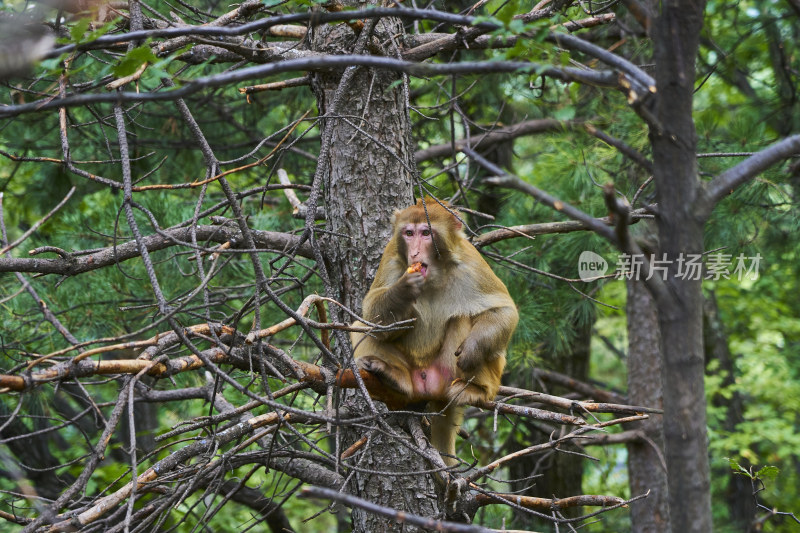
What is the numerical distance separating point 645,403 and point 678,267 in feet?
19.4

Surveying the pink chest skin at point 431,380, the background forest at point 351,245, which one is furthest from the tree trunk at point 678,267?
the pink chest skin at point 431,380

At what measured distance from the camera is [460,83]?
6.84 metres

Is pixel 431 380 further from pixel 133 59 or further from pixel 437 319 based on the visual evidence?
pixel 133 59

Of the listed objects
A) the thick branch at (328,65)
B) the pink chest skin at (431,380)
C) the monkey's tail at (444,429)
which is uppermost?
the thick branch at (328,65)

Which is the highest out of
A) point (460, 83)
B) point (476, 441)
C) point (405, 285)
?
point (460, 83)

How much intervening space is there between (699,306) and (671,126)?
0.45m

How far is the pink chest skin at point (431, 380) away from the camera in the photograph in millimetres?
4066

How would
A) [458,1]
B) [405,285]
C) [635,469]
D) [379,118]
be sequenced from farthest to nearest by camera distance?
[458,1] < [635,469] < [379,118] < [405,285]

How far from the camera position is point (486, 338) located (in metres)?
3.99

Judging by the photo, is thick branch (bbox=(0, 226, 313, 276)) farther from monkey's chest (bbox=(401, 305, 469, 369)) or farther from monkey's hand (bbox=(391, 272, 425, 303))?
monkey's chest (bbox=(401, 305, 469, 369))

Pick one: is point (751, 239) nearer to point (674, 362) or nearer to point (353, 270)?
point (353, 270)

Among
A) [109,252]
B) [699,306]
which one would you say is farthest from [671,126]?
[109,252]

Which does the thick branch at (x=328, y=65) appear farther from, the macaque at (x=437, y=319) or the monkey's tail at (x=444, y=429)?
the monkey's tail at (x=444, y=429)

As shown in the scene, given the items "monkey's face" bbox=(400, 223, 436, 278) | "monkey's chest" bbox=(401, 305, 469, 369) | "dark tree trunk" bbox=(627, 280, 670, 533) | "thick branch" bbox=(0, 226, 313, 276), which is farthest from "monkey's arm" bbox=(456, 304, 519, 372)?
"dark tree trunk" bbox=(627, 280, 670, 533)
